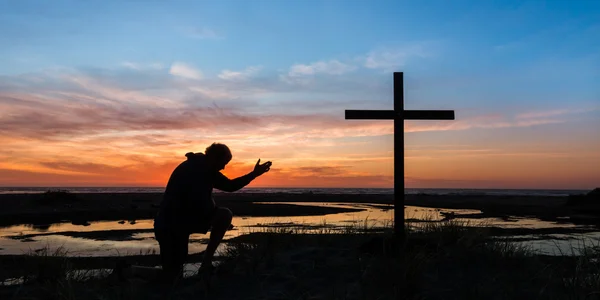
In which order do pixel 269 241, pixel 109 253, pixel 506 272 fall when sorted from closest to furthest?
pixel 506 272 → pixel 269 241 → pixel 109 253

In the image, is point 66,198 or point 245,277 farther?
point 66,198

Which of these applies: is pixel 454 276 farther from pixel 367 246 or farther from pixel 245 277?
pixel 245 277

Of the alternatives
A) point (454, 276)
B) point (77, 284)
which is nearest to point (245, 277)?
point (77, 284)

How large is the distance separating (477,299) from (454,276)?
939mm

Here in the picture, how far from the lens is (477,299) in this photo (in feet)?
16.9

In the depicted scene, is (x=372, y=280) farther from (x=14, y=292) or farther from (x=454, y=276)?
(x=14, y=292)

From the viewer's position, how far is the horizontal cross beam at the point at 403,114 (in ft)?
28.1

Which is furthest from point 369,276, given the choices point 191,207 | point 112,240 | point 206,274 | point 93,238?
point 93,238

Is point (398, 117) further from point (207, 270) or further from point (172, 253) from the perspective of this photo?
point (172, 253)

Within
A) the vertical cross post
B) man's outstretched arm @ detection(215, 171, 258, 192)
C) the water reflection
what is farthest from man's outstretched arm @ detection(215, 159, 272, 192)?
the water reflection

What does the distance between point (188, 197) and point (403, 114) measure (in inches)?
166

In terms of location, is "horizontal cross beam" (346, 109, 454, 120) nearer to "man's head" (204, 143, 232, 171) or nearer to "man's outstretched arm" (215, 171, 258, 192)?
"man's outstretched arm" (215, 171, 258, 192)

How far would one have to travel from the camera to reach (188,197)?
630 cm

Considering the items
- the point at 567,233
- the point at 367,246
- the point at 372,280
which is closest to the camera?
the point at 372,280
